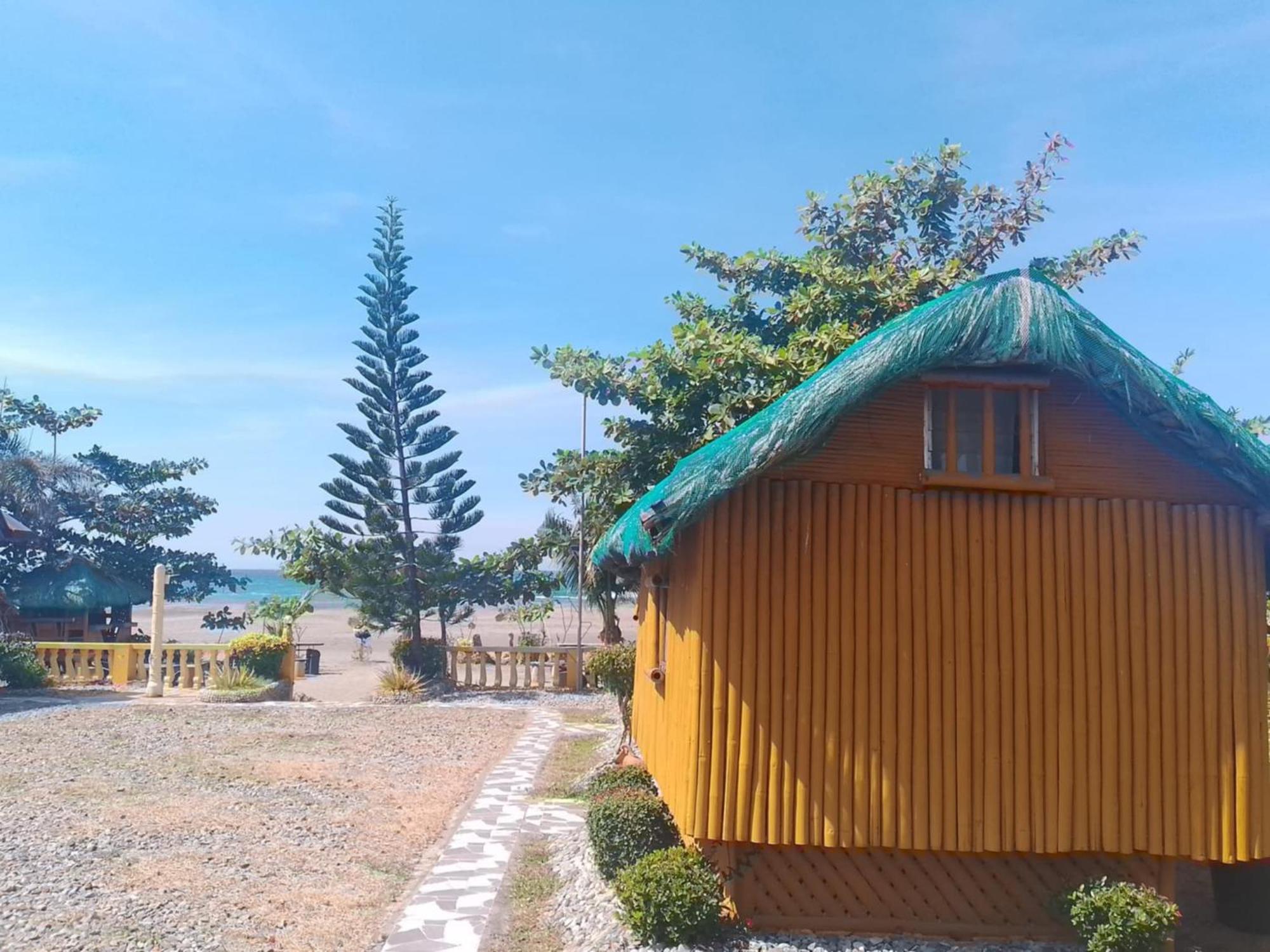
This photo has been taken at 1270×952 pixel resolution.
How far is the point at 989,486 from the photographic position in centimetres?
541

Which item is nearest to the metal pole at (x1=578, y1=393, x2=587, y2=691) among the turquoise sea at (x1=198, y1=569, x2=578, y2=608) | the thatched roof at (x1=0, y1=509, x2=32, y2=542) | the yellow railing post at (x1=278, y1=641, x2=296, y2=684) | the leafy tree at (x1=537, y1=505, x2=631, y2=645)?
the leafy tree at (x1=537, y1=505, x2=631, y2=645)

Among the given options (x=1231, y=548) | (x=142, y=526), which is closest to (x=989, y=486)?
(x=1231, y=548)

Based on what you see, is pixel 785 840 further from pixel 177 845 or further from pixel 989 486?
pixel 177 845

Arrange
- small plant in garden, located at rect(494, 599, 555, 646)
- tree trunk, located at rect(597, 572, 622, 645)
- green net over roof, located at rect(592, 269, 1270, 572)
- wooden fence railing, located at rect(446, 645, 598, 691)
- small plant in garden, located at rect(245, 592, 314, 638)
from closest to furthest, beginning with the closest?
green net over roof, located at rect(592, 269, 1270, 572), tree trunk, located at rect(597, 572, 622, 645), wooden fence railing, located at rect(446, 645, 598, 691), small plant in garden, located at rect(494, 599, 555, 646), small plant in garden, located at rect(245, 592, 314, 638)

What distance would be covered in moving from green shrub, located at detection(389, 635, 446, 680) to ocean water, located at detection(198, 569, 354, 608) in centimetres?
3602

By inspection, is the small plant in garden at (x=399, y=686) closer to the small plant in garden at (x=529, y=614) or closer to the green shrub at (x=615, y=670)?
the small plant in garden at (x=529, y=614)

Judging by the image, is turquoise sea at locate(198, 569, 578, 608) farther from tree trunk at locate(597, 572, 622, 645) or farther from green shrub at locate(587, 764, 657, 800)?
green shrub at locate(587, 764, 657, 800)

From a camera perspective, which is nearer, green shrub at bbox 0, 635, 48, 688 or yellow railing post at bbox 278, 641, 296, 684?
green shrub at bbox 0, 635, 48, 688

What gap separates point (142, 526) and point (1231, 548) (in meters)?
23.6

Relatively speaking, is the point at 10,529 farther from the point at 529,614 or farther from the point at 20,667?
the point at 529,614

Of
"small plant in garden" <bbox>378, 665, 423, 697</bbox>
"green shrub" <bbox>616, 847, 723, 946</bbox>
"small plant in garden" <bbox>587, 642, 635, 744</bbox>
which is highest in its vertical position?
"small plant in garden" <bbox>587, 642, 635, 744</bbox>

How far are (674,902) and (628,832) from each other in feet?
4.25

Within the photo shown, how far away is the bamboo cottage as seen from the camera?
5215 millimetres

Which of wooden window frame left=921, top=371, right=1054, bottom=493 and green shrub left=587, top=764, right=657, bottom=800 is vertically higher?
wooden window frame left=921, top=371, right=1054, bottom=493
